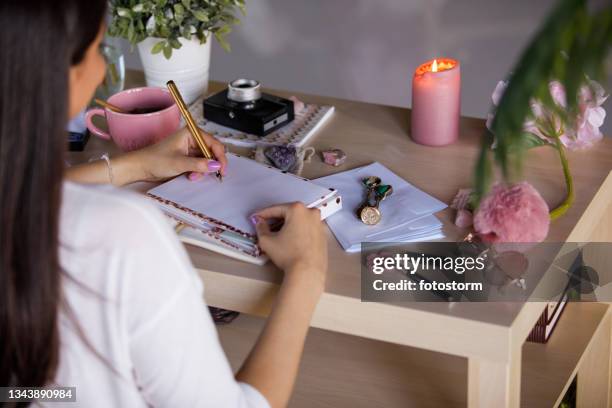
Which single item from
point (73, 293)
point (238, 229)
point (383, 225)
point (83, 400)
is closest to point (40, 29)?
point (73, 293)

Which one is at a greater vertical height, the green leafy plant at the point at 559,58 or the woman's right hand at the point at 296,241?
the green leafy plant at the point at 559,58

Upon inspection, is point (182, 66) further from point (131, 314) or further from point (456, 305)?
Result: point (131, 314)

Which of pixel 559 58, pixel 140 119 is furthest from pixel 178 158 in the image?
pixel 559 58

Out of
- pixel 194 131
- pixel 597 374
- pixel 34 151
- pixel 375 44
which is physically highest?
pixel 34 151

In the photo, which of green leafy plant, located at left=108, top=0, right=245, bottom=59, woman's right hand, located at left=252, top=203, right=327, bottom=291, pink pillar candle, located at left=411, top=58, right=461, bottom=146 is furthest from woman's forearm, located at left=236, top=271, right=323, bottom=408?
green leafy plant, located at left=108, top=0, right=245, bottom=59

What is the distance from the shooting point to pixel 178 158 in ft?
4.27

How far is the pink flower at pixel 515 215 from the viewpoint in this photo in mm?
1119

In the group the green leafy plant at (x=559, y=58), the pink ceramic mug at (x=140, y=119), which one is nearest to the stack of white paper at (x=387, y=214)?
the pink ceramic mug at (x=140, y=119)

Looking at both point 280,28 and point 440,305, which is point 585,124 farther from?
point 280,28

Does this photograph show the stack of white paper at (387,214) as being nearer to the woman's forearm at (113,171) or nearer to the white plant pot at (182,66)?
the woman's forearm at (113,171)

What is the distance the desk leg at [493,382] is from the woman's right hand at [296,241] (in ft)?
0.69

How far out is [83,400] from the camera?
871 millimetres

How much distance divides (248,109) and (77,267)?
2.56ft

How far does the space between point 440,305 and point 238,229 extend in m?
0.28
